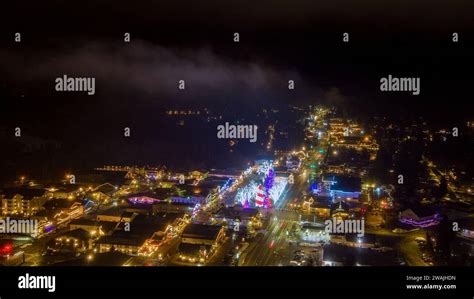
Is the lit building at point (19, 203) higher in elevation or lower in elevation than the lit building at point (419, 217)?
higher

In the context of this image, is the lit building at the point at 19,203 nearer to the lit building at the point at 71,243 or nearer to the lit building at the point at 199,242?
the lit building at the point at 71,243

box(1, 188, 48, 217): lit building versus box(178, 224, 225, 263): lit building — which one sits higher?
box(1, 188, 48, 217): lit building

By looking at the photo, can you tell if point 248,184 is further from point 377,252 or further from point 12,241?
point 12,241

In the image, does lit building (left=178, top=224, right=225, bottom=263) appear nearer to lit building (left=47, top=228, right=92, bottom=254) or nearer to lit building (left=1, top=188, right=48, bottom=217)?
lit building (left=47, top=228, right=92, bottom=254)

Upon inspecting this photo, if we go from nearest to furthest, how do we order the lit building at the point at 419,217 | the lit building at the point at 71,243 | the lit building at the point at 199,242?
the lit building at the point at 199,242 < the lit building at the point at 71,243 < the lit building at the point at 419,217

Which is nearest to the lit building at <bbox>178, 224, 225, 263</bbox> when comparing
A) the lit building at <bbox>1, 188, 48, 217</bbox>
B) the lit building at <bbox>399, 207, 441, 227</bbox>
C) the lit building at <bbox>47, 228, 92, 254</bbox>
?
the lit building at <bbox>47, 228, 92, 254</bbox>

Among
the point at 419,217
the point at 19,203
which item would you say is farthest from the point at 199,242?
the point at 19,203

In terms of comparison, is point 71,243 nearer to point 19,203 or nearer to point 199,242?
point 199,242

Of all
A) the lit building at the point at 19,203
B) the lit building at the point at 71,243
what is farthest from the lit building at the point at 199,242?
the lit building at the point at 19,203

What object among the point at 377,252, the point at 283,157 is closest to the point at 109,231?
the point at 377,252

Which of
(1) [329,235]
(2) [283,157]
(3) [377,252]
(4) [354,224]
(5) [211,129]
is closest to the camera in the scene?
(3) [377,252]

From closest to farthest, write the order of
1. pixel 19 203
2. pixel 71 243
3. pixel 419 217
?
pixel 71 243 → pixel 419 217 → pixel 19 203
